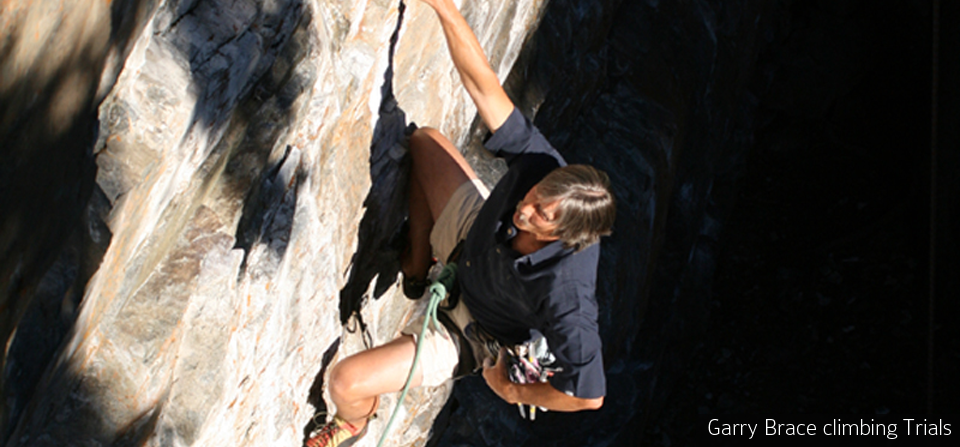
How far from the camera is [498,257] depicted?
2.53 metres

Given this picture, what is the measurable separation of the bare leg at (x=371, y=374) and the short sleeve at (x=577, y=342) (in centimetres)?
70

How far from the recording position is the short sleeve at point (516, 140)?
254 centimetres

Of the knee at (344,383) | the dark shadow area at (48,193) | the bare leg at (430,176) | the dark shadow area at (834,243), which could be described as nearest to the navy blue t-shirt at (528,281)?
the bare leg at (430,176)

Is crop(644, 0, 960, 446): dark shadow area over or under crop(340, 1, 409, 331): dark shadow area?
under

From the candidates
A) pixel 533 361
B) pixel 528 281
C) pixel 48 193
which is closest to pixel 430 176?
pixel 528 281

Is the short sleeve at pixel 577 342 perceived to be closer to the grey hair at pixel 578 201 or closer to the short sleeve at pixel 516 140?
the grey hair at pixel 578 201

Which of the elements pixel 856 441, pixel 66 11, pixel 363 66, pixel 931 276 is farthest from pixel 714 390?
pixel 66 11

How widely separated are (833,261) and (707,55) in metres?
2.69

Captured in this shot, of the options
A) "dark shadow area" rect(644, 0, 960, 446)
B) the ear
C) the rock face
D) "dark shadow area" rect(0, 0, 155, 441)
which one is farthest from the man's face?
"dark shadow area" rect(644, 0, 960, 446)

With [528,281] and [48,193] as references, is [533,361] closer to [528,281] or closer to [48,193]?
[528,281]

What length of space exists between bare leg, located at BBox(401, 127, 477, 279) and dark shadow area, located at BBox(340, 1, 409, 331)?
0.06 m

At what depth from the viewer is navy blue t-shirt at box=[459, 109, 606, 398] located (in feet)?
7.70

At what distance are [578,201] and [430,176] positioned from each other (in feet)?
2.96

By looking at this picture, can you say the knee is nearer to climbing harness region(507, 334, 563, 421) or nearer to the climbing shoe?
the climbing shoe
